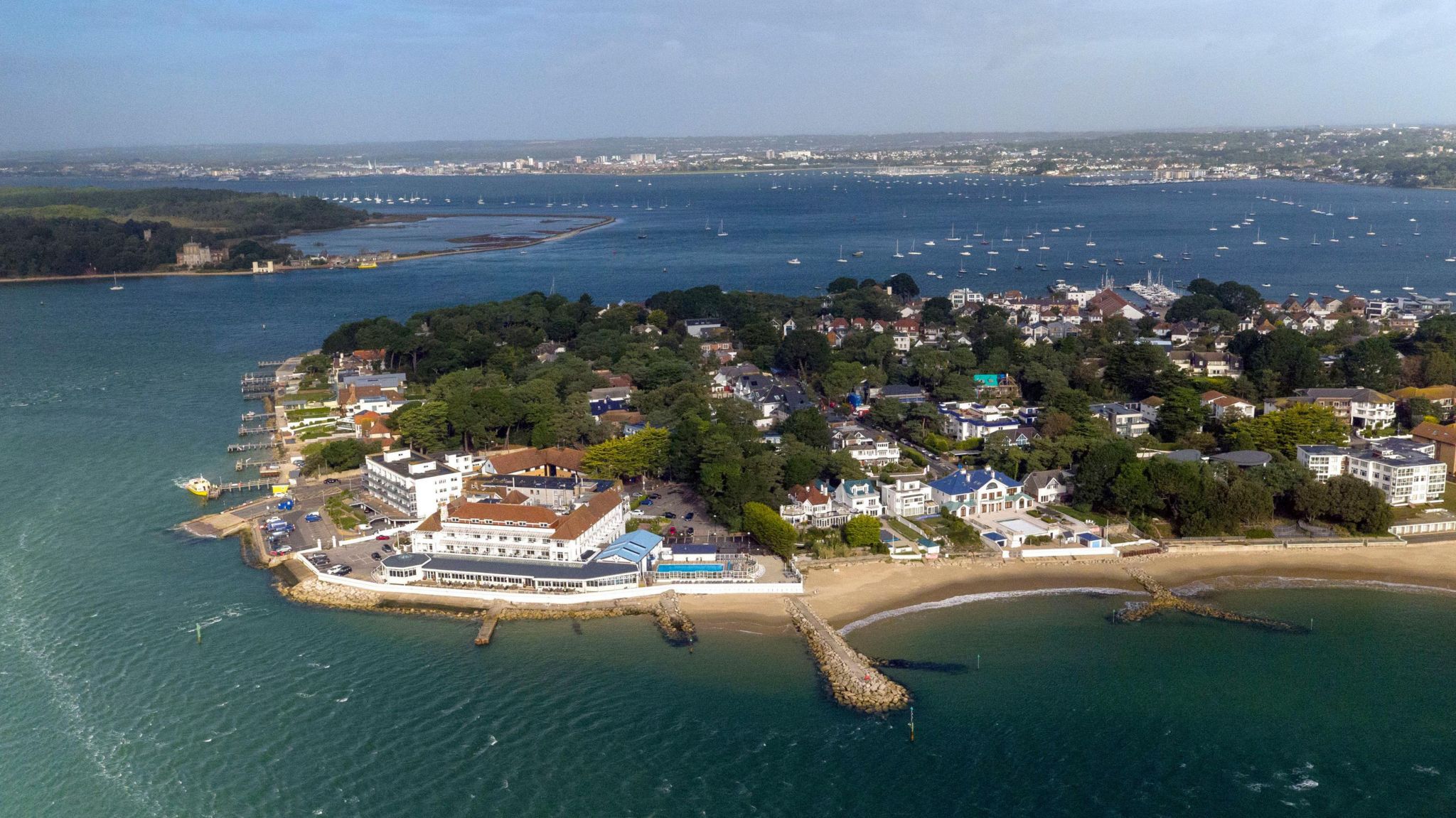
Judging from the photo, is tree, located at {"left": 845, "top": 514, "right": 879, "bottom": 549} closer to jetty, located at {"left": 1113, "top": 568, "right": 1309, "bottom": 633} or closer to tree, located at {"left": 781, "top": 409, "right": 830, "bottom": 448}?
tree, located at {"left": 781, "top": 409, "right": 830, "bottom": 448}

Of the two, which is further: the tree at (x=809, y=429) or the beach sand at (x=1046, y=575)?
the tree at (x=809, y=429)

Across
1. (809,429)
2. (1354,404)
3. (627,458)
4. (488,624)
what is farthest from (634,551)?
(1354,404)

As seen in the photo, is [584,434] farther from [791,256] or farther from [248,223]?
[248,223]

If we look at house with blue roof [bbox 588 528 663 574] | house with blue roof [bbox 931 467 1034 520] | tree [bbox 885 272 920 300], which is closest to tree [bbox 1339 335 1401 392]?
house with blue roof [bbox 931 467 1034 520]

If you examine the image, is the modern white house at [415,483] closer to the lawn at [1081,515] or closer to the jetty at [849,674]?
the jetty at [849,674]

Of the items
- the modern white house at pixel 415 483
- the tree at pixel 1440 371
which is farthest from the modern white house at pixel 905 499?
the tree at pixel 1440 371

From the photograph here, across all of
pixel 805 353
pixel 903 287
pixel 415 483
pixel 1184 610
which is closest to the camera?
pixel 1184 610

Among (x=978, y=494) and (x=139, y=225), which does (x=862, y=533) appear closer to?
(x=978, y=494)
